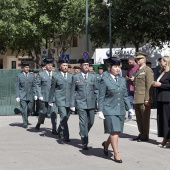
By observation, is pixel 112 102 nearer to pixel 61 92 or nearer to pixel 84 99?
pixel 84 99

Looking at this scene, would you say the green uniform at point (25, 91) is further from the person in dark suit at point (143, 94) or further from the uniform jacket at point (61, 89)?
the person in dark suit at point (143, 94)

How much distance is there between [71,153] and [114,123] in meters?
1.34

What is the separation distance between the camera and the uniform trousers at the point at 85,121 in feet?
29.8

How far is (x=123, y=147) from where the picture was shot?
373 inches

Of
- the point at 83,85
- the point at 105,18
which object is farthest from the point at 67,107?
the point at 105,18

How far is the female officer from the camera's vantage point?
26.1 ft

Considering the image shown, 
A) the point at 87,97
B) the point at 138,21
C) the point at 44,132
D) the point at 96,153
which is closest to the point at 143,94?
the point at 87,97

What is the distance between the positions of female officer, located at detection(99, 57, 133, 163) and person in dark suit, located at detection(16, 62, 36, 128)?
18.0ft

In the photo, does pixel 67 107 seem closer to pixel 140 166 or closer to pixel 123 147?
pixel 123 147

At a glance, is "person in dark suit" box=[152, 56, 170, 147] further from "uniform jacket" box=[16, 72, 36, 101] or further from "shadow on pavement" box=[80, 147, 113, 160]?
"uniform jacket" box=[16, 72, 36, 101]

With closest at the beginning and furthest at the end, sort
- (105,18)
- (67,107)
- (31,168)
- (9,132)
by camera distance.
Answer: (31,168) → (67,107) → (9,132) → (105,18)

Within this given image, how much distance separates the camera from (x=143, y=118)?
10078 millimetres

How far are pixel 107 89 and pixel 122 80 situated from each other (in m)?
0.35

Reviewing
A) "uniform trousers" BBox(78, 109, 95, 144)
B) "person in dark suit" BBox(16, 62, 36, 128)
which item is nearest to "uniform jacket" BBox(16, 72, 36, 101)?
"person in dark suit" BBox(16, 62, 36, 128)
